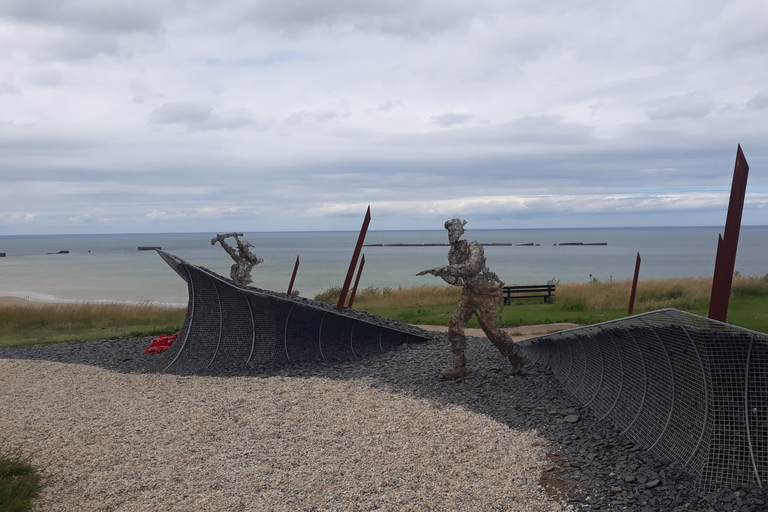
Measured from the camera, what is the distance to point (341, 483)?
18.0 feet

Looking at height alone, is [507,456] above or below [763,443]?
below

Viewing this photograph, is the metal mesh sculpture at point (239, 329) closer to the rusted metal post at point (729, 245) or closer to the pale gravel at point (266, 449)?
the pale gravel at point (266, 449)

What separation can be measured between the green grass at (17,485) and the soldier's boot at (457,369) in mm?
5582

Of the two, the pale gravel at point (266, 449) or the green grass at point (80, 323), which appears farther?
the green grass at point (80, 323)

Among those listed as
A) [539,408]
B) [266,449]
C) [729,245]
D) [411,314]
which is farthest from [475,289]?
[411,314]

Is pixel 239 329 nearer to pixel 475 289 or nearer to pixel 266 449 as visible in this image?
pixel 475 289

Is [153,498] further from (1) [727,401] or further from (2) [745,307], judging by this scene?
(2) [745,307]

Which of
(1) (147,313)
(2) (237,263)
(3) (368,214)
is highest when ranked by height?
(3) (368,214)

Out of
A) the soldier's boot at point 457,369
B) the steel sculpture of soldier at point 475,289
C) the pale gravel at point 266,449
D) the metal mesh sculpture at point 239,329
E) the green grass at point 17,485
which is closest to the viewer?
the green grass at point 17,485

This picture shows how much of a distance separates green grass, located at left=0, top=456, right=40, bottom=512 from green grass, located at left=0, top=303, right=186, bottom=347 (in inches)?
386

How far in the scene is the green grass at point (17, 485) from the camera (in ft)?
15.7

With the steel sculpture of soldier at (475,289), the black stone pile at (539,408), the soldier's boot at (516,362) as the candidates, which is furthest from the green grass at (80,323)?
the soldier's boot at (516,362)

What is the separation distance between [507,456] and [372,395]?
2830mm

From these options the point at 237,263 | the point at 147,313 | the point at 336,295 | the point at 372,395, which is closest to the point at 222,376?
the point at 372,395
